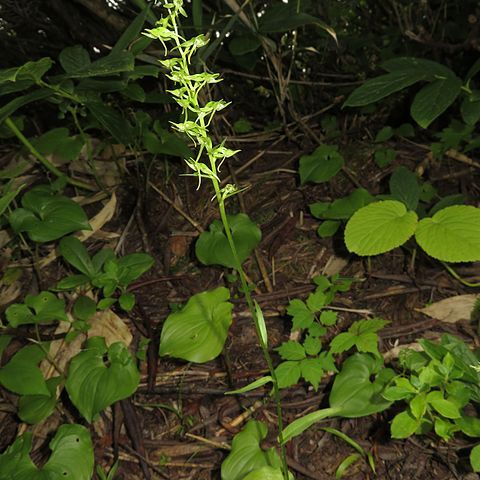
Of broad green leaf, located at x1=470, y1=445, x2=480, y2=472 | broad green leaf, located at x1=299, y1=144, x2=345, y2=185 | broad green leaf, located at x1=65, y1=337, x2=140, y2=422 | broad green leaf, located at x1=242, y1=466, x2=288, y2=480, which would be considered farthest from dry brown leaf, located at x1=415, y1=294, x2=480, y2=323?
broad green leaf, located at x1=65, y1=337, x2=140, y2=422

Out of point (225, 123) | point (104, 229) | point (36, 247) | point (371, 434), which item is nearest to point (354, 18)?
point (225, 123)

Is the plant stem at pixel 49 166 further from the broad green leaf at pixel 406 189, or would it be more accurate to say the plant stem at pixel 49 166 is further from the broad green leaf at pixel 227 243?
the broad green leaf at pixel 406 189

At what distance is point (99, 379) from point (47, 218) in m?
0.79

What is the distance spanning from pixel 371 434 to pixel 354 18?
250cm

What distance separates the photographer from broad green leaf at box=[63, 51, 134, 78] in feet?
4.64

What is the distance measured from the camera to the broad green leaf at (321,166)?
240 centimetres

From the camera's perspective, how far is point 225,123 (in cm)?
306

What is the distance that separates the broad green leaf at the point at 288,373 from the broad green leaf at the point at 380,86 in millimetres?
981

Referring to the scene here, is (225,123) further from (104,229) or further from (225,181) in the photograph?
(104,229)

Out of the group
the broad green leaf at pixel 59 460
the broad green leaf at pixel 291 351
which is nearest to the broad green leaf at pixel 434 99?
the broad green leaf at pixel 291 351

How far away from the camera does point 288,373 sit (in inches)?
68.7

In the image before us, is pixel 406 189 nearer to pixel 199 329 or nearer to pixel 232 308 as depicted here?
pixel 232 308

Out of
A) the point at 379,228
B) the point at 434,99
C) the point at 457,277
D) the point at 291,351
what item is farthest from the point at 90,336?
the point at 434,99

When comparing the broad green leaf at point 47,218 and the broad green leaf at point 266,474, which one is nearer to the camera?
the broad green leaf at point 266,474
